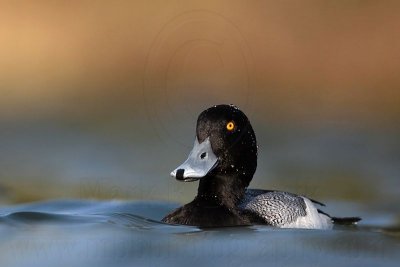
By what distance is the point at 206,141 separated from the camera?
10.9 metres

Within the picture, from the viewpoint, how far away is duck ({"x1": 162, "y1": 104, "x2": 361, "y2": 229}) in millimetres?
10719

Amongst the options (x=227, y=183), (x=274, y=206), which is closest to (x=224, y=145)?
(x=227, y=183)

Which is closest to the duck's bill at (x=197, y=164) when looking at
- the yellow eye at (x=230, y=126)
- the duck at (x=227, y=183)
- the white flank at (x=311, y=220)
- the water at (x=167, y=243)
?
the duck at (x=227, y=183)

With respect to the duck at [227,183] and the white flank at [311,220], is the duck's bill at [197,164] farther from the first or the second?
the white flank at [311,220]

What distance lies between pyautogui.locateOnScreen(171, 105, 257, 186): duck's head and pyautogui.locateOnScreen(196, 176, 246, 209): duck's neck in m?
0.04

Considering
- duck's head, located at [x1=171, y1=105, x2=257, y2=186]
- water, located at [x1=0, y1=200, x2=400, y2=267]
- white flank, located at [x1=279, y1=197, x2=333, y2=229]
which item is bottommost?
water, located at [x1=0, y1=200, x2=400, y2=267]

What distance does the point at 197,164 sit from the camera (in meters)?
10.6

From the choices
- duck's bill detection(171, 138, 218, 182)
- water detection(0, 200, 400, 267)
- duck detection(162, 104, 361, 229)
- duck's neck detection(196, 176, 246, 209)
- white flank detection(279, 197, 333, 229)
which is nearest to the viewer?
water detection(0, 200, 400, 267)

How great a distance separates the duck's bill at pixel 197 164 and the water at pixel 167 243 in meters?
0.41

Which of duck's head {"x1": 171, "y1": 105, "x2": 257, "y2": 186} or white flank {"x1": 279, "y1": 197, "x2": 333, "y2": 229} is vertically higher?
duck's head {"x1": 171, "y1": 105, "x2": 257, "y2": 186}

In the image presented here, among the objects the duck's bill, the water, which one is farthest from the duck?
the water

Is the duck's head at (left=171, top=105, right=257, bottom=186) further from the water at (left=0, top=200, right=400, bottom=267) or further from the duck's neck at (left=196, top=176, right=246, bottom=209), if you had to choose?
the water at (left=0, top=200, right=400, bottom=267)

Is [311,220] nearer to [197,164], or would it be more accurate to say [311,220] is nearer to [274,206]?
[274,206]

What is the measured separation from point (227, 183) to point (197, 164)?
0.50m
